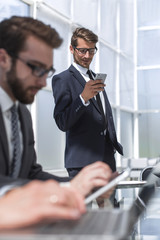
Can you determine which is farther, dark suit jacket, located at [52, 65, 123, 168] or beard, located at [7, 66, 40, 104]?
dark suit jacket, located at [52, 65, 123, 168]

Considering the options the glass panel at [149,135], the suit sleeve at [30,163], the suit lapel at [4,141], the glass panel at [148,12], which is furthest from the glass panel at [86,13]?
the suit lapel at [4,141]

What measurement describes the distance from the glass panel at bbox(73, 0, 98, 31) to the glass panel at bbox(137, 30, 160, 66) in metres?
4.08

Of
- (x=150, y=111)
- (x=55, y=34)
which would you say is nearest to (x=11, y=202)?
(x=55, y=34)

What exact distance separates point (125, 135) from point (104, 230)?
1261 cm

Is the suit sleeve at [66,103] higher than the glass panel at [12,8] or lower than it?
lower

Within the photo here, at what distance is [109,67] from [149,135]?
365 cm

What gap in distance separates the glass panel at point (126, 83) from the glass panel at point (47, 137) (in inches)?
214

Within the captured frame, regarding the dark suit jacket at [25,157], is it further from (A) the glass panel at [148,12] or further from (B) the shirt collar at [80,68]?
(A) the glass panel at [148,12]

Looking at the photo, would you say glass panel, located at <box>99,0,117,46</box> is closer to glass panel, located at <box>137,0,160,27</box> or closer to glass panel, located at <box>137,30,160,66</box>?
glass panel, located at <box>137,0,160,27</box>

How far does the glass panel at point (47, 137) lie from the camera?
703 cm

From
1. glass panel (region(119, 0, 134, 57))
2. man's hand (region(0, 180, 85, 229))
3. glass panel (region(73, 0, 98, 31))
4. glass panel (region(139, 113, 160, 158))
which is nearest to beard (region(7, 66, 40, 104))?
man's hand (region(0, 180, 85, 229))

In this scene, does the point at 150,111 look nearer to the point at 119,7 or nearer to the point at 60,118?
the point at 119,7

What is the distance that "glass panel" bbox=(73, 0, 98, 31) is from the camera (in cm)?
880

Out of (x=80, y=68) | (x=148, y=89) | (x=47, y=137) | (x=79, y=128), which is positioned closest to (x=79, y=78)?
(x=80, y=68)
